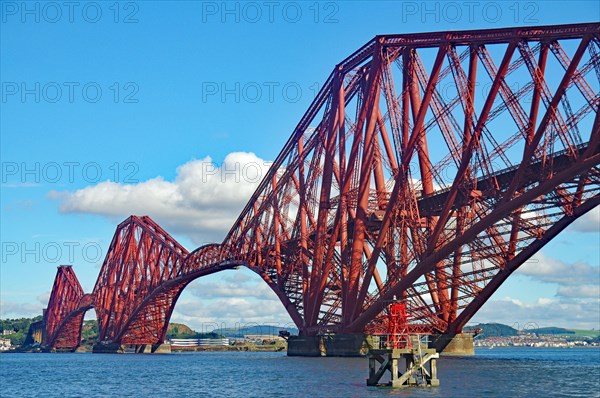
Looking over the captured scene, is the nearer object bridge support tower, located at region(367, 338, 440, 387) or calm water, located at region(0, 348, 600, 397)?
calm water, located at region(0, 348, 600, 397)

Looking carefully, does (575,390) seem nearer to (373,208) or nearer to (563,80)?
(563,80)

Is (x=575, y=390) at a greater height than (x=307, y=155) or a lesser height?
lesser

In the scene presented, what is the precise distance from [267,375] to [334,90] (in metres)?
33.2

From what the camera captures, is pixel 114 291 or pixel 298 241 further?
pixel 114 291

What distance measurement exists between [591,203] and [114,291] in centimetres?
13496

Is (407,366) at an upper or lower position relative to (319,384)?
upper

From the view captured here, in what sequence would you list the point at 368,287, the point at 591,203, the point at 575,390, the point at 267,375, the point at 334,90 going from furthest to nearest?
1. the point at 334,90
2. the point at 368,287
3. the point at 267,375
4. the point at 591,203
5. the point at 575,390

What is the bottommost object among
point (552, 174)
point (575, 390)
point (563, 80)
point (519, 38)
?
point (575, 390)

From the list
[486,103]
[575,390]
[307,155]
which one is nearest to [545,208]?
[486,103]

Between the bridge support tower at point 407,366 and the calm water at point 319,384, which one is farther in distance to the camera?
the bridge support tower at point 407,366

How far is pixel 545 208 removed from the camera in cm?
6322

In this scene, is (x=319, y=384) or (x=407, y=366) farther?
(x=319, y=384)

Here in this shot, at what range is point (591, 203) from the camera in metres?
61.5

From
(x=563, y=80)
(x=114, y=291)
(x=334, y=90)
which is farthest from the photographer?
(x=114, y=291)
